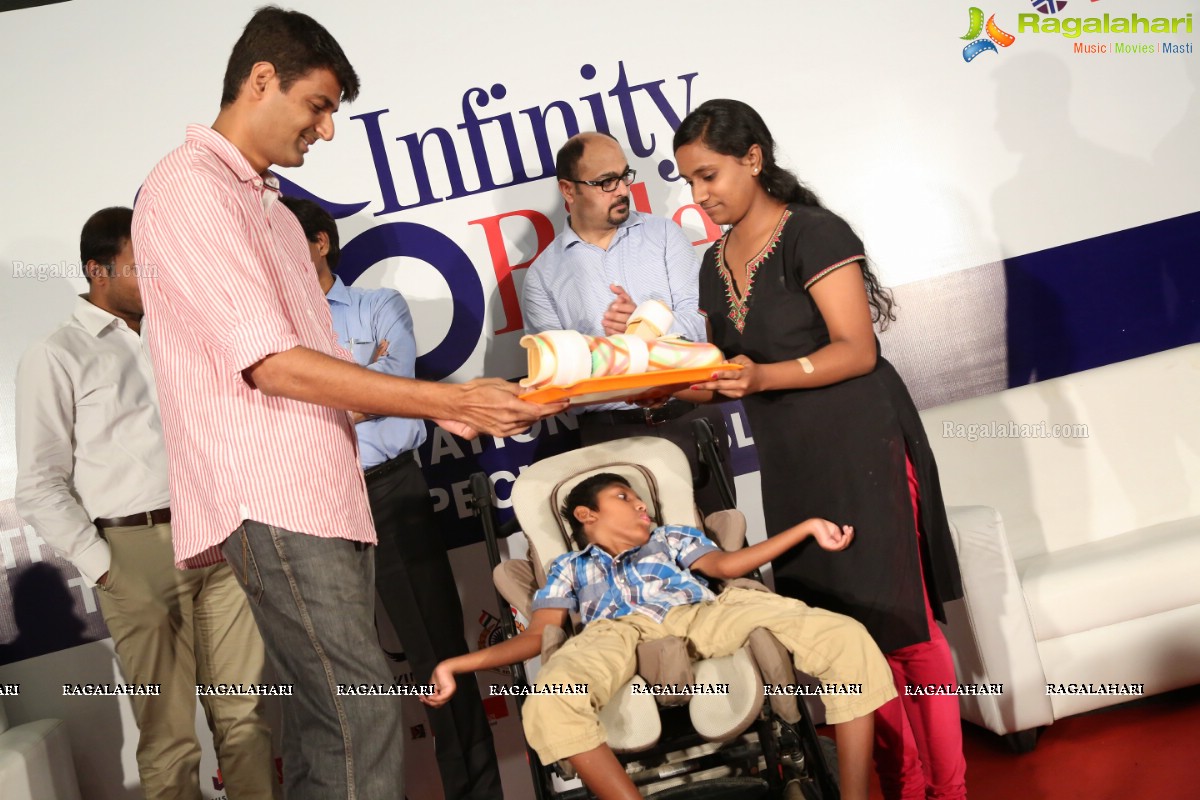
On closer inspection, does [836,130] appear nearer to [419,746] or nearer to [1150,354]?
[1150,354]

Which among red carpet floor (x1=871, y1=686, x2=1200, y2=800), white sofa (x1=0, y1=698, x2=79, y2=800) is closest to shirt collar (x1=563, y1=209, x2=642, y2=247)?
red carpet floor (x1=871, y1=686, x2=1200, y2=800)

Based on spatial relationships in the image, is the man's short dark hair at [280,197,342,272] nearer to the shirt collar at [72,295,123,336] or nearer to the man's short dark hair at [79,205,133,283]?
the man's short dark hair at [79,205,133,283]

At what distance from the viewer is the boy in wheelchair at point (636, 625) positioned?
2453 millimetres

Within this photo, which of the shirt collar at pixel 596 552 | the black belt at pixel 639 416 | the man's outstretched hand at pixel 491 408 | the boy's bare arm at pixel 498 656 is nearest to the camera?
the man's outstretched hand at pixel 491 408

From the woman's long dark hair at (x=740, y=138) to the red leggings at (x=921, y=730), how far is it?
0.77 metres

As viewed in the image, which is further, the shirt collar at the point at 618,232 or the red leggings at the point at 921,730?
the shirt collar at the point at 618,232

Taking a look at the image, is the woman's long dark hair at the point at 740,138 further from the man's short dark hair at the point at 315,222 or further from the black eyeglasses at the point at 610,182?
the man's short dark hair at the point at 315,222

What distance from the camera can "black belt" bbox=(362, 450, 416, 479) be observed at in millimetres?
3654

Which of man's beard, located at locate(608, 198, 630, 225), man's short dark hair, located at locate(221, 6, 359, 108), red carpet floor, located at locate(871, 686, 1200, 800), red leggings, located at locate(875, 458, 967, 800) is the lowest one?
red carpet floor, located at locate(871, 686, 1200, 800)

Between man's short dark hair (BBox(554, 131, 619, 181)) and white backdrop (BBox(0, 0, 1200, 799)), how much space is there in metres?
0.26

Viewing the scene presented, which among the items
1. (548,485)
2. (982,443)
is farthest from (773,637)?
(982,443)

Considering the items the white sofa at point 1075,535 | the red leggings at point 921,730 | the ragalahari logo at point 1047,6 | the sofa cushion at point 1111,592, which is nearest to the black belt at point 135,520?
the red leggings at point 921,730

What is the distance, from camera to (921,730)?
275 centimetres

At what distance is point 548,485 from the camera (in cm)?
324
